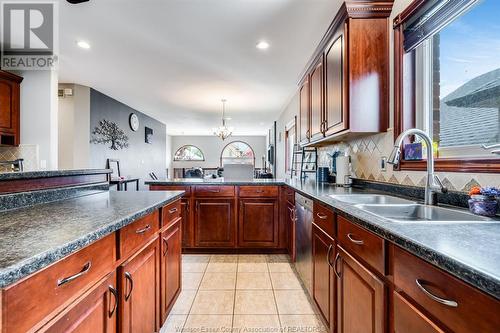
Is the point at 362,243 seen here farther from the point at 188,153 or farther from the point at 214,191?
the point at 188,153

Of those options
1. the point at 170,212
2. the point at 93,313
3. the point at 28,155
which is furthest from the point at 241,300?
the point at 28,155

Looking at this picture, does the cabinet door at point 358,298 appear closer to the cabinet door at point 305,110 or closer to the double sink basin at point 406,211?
the double sink basin at point 406,211

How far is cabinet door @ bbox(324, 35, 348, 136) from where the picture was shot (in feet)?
6.56

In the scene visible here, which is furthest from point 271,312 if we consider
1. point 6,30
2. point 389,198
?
point 6,30

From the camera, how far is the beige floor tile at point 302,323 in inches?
69.2

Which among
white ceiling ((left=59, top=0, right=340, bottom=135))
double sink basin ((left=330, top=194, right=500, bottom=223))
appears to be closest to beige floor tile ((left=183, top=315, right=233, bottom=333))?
double sink basin ((left=330, top=194, right=500, bottom=223))

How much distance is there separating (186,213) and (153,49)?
197 cm

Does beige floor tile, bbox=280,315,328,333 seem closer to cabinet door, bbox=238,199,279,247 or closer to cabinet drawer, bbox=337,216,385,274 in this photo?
cabinet drawer, bbox=337,216,385,274

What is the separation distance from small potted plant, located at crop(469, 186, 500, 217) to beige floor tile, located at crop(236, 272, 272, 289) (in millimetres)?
1723

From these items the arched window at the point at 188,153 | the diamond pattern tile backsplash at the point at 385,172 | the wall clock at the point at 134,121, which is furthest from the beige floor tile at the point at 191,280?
the arched window at the point at 188,153

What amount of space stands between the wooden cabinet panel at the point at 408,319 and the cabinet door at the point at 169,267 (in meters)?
1.23

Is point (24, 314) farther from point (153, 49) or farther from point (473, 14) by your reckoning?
point (153, 49)

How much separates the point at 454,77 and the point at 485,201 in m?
0.85
